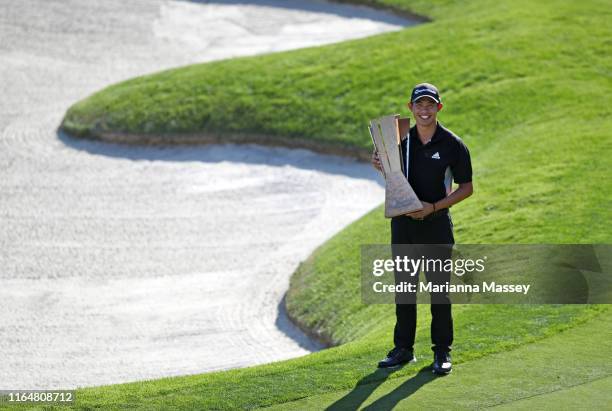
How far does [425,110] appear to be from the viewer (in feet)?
32.0

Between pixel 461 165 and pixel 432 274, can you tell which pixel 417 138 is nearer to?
pixel 461 165

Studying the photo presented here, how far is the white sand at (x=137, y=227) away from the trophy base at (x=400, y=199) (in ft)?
17.7

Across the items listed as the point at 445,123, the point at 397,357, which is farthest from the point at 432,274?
the point at 445,123

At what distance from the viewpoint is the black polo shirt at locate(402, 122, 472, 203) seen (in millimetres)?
9867

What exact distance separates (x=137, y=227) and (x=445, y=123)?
6725mm

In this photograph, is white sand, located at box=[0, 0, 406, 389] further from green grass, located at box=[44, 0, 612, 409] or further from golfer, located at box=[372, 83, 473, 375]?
golfer, located at box=[372, 83, 473, 375]

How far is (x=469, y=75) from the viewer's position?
80.5 ft

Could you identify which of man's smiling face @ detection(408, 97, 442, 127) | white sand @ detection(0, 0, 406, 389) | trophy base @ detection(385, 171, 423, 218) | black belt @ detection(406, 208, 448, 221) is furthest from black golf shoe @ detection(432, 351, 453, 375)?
white sand @ detection(0, 0, 406, 389)

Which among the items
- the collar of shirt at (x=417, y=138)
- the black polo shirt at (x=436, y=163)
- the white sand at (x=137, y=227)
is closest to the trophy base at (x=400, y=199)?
the black polo shirt at (x=436, y=163)

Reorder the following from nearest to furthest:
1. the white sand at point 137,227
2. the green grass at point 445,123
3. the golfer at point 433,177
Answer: the golfer at point 433,177 < the green grass at point 445,123 < the white sand at point 137,227

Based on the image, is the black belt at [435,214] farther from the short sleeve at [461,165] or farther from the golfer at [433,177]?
the short sleeve at [461,165]

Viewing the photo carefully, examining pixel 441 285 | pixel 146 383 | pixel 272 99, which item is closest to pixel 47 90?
pixel 272 99

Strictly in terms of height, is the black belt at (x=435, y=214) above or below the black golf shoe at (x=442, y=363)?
above

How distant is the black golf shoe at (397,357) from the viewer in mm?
10414
